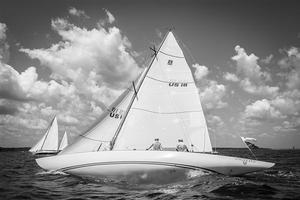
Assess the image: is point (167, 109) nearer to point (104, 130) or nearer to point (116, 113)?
point (116, 113)

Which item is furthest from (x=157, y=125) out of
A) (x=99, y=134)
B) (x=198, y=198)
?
(x=198, y=198)

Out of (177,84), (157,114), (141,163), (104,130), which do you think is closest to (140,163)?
(141,163)

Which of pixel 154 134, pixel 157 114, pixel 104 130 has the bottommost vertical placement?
pixel 154 134

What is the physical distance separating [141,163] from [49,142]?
69226 mm

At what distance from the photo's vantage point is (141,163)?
15070 millimetres

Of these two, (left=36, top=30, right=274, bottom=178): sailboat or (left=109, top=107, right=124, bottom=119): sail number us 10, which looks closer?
(left=36, top=30, right=274, bottom=178): sailboat

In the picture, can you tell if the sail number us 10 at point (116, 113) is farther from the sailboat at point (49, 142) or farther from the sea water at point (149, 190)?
the sailboat at point (49, 142)

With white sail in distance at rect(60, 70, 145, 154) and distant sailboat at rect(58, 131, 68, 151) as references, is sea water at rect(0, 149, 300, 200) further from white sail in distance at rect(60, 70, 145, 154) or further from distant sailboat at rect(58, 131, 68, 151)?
distant sailboat at rect(58, 131, 68, 151)

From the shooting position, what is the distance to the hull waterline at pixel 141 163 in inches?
595

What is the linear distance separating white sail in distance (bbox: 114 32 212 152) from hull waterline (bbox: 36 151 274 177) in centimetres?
295

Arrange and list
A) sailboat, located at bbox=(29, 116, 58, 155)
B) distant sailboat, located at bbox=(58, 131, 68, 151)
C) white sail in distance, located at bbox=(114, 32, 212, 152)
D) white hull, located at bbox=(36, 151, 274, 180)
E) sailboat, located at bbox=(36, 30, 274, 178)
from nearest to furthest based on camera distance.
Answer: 1. white hull, located at bbox=(36, 151, 274, 180)
2. sailboat, located at bbox=(36, 30, 274, 178)
3. white sail in distance, located at bbox=(114, 32, 212, 152)
4. sailboat, located at bbox=(29, 116, 58, 155)
5. distant sailboat, located at bbox=(58, 131, 68, 151)

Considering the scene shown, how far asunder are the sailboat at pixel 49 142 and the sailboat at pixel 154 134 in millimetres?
60861

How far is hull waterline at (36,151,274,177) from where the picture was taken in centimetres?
1512

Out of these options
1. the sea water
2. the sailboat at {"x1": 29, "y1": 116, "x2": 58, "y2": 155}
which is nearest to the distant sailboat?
the sailboat at {"x1": 29, "y1": 116, "x2": 58, "y2": 155}
